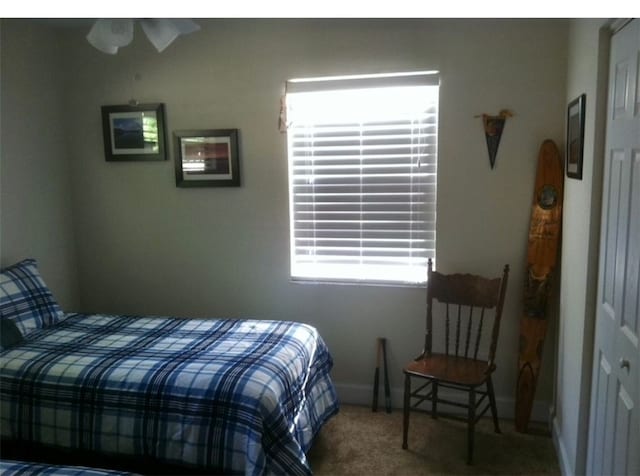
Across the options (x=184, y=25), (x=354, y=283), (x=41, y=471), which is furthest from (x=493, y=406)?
(x=184, y=25)

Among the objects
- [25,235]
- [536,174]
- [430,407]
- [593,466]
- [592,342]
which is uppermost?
[536,174]

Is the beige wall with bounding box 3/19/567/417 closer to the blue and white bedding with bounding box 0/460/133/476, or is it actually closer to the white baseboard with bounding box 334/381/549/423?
the white baseboard with bounding box 334/381/549/423

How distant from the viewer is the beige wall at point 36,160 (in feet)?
9.39

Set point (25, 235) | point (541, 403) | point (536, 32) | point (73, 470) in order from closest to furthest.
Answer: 1. point (73, 470)
2. point (536, 32)
3. point (541, 403)
4. point (25, 235)

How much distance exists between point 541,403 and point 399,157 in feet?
5.39

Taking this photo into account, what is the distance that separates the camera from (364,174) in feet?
9.50

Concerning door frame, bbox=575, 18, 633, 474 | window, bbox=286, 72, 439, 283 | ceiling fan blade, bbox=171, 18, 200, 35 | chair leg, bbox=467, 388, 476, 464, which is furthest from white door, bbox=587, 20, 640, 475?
ceiling fan blade, bbox=171, 18, 200, 35

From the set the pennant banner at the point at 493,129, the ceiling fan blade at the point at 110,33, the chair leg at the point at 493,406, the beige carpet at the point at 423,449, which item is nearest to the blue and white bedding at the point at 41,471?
the beige carpet at the point at 423,449

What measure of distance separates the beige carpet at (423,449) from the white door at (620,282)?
593 mm

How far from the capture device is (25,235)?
300 centimetres

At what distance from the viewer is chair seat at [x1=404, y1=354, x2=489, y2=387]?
2430mm

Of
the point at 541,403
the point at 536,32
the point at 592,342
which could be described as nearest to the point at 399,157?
the point at 536,32

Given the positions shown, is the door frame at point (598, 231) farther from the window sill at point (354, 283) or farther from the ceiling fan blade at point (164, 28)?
the ceiling fan blade at point (164, 28)

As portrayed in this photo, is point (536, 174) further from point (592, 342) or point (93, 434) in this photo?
point (93, 434)
